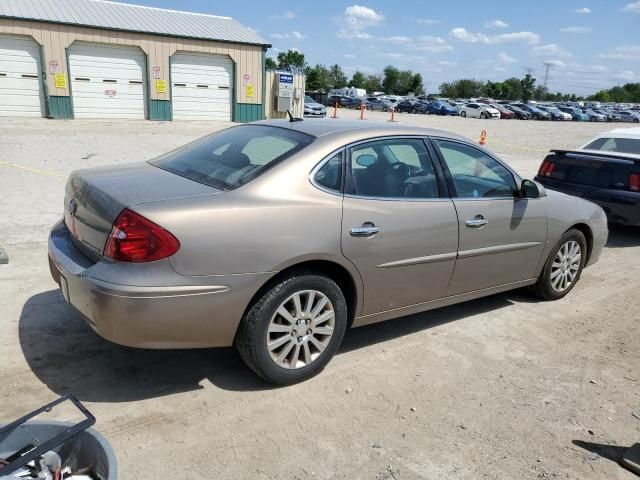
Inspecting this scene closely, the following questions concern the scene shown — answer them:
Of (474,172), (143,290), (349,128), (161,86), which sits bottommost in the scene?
(143,290)

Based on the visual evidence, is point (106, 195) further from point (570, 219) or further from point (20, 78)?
point (20, 78)

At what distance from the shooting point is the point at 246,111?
23.9 meters

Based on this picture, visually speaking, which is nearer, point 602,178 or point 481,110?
point 602,178

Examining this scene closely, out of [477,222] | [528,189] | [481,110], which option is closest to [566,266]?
[528,189]

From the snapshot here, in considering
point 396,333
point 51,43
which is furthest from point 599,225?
point 51,43

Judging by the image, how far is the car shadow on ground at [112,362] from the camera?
334 centimetres

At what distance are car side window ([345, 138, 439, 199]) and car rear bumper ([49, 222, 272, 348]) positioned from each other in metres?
0.99

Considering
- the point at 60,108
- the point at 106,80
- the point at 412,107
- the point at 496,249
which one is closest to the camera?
the point at 496,249

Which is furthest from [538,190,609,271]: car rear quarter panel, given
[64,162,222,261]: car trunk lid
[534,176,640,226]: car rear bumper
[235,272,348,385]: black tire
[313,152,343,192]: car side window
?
[64,162,222,261]: car trunk lid

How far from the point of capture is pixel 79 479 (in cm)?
206

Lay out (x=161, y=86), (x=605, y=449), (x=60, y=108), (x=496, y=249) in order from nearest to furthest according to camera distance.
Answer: (x=605, y=449), (x=496, y=249), (x=60, y=108), (x=161, y=86)

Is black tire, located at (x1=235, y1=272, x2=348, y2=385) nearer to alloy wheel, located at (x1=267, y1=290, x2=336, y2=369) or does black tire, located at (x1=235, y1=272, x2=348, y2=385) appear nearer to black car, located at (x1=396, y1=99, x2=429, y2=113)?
alloy wheel, located at (x1=267, y1=290, x2=336, y2=369)

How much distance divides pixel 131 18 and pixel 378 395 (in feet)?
73.0

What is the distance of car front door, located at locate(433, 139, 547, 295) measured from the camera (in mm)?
4117
